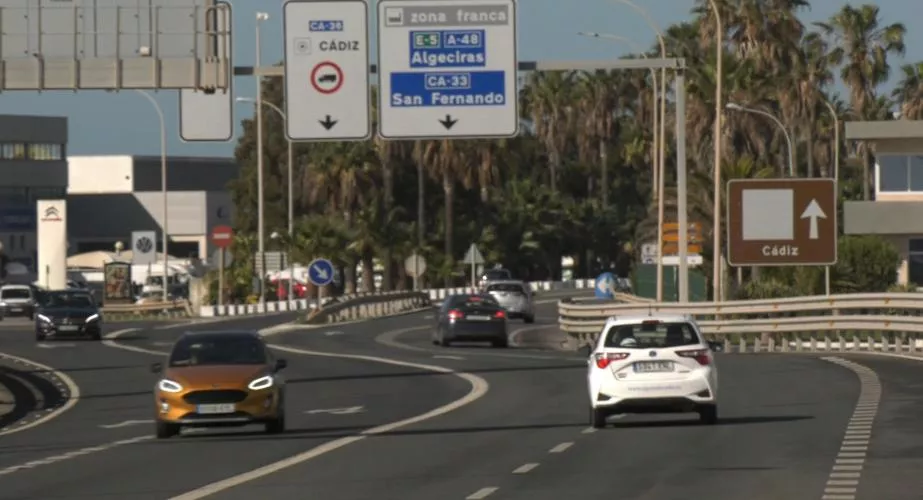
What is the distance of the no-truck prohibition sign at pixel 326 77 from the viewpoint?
119 feet

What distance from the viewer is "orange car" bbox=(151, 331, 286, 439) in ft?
86.4

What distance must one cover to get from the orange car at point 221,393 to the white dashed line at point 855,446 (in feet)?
23.8

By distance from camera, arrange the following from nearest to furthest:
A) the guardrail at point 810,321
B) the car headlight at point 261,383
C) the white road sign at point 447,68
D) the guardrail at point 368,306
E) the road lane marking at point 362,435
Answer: the road lane marking at point 362,435, the car headlight at point 261,383, the white road sign at point 447,68, the guardrail at point 810,321, the guardrail at point 368,306

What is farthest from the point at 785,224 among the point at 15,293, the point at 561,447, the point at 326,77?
the point at 15,293

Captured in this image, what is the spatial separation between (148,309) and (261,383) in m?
76.0

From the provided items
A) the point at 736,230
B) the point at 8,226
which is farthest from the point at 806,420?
the point at 8,226

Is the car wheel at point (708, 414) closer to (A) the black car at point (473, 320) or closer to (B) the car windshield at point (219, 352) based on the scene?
(B) the car windshield at point (219, 352)

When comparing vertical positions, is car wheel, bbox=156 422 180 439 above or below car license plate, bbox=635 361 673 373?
below

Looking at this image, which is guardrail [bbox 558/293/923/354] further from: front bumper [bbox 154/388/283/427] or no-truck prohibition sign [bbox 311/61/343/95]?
front bumper [bbox 154/388/283/427]

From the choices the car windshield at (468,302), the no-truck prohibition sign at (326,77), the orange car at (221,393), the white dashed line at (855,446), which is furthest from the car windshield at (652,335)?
the car windshield at (468,302)

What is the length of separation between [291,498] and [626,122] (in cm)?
11745

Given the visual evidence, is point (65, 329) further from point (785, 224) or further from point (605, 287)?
point (785, 224)

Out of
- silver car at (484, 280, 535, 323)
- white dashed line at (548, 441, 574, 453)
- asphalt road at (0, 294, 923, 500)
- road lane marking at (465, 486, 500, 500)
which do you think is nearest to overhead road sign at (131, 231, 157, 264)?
silver car at (484, 280, 535, 323)

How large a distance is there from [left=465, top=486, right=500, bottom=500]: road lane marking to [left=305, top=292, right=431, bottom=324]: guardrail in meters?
61.1
